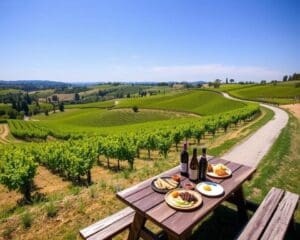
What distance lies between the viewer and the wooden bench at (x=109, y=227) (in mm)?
3844

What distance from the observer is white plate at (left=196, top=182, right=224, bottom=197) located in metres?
3.76

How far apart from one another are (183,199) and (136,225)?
3.48 ft

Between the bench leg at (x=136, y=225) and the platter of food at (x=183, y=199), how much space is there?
2.12 feet

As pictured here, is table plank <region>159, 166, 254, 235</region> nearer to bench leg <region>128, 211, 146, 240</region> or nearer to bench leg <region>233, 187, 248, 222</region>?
bench leg <region>128, 211, 146, 240</region>

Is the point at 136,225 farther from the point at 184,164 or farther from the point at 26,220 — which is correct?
the point at 26,220

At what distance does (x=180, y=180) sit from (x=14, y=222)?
4.48 metres

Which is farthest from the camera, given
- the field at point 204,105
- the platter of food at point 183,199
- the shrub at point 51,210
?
the field at point 204,105

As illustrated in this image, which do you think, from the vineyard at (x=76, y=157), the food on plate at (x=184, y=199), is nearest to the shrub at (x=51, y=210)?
the food on plate at (x=184, y=199)

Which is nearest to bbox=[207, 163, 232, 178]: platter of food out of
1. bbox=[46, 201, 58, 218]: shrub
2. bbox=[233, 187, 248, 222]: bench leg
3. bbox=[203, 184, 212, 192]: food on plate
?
bbox=[203, 184, 212, 192]: food on plate

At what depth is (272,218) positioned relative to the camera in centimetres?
435

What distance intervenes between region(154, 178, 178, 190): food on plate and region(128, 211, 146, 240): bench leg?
0.60 metres

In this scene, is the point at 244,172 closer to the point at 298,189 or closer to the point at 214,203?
the point at 214,203

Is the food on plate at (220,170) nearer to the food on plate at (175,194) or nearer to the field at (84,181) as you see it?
the food on plate at (175,194)

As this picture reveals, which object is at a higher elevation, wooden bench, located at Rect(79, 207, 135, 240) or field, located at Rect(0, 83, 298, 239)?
wooden bench, located at Rect(79, 207, 135, 240)
